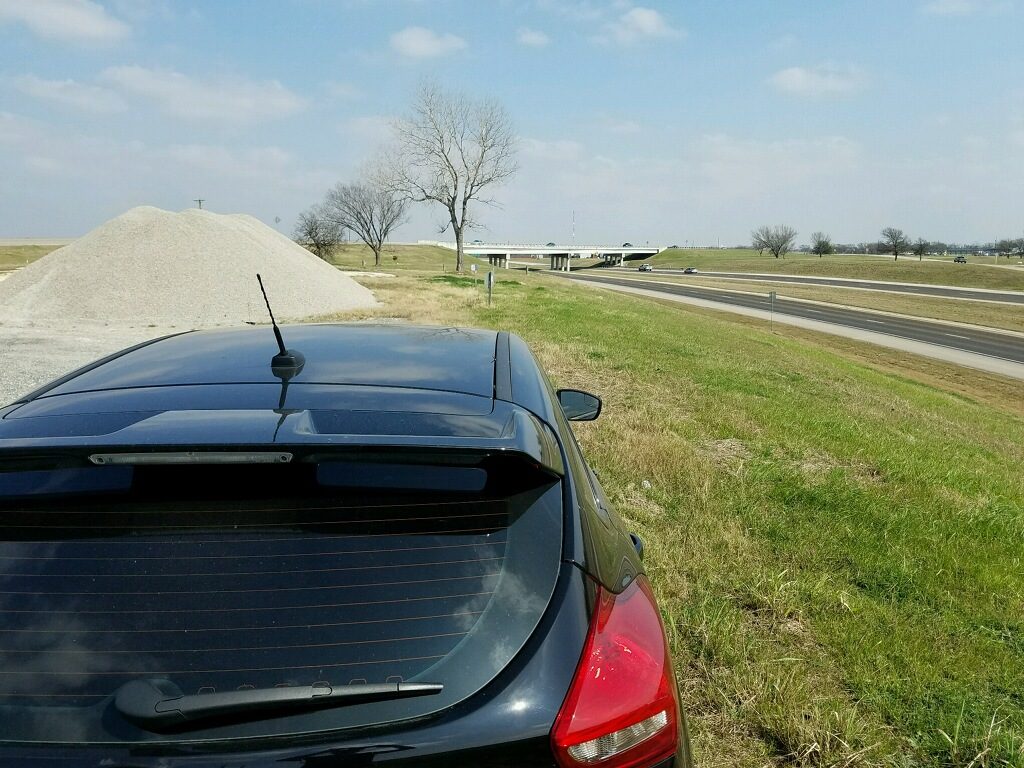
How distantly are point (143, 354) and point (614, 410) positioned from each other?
6375mm

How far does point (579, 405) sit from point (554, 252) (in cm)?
13807

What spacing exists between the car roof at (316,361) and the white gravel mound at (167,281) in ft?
63.0

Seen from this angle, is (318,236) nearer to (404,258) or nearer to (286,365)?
(404,258)

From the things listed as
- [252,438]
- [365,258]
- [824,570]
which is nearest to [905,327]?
[824,570]

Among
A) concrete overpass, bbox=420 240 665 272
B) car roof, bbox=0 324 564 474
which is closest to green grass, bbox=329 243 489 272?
concrete overpass, bbox=420 240 665 272

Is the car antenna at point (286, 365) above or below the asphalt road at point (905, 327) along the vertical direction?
above

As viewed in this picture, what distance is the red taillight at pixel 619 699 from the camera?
134 cm

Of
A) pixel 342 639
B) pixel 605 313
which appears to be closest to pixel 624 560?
pixel 342 639

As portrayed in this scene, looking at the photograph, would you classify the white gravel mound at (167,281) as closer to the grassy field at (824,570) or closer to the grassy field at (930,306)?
the grassy field at (824,570)

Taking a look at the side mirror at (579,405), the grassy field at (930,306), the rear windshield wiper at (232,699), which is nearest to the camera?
the rear windshield wiper at (232,699)

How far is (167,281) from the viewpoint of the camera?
920 inches

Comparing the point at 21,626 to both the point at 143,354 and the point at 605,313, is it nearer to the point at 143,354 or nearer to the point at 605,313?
the point at 143,354

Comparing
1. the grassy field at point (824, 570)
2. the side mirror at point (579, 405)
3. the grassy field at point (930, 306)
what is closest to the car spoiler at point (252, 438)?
the side mirror at point (579, 405)

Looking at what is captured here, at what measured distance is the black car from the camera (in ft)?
4.13
